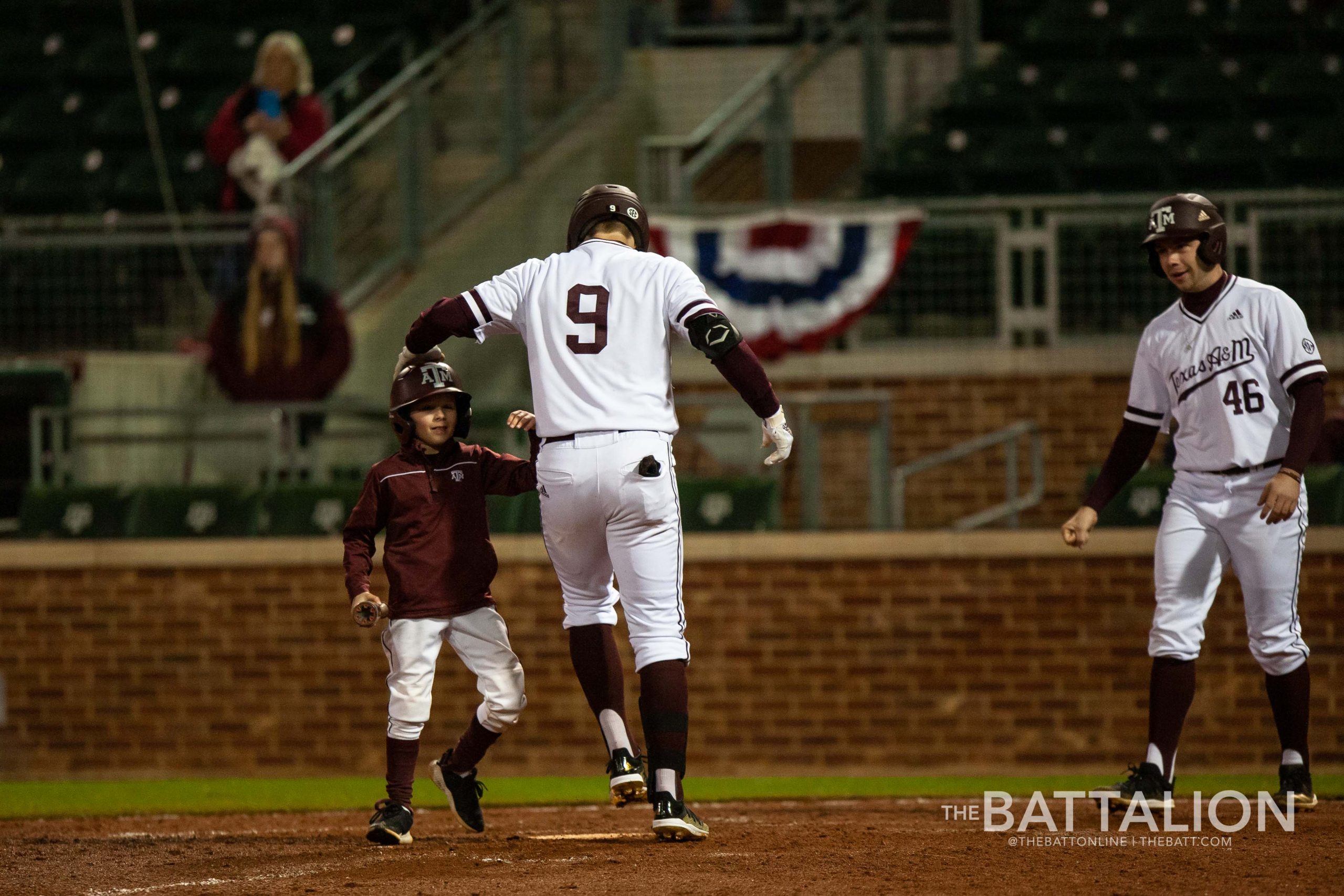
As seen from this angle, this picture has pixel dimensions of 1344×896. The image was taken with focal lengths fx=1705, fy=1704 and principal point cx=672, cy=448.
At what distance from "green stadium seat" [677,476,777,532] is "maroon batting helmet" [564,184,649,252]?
3549 mm

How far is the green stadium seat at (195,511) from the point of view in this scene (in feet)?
30.2

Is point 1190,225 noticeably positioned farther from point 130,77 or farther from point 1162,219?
point 130,77

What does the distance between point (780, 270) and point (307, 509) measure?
2991 millimetres

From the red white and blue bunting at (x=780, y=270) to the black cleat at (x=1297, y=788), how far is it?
4.39 meters

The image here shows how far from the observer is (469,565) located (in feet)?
18.5

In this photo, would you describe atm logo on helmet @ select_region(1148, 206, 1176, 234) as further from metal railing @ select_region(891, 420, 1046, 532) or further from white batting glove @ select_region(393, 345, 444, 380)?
metal railing @ select_region(891, 420, 1046, 532)

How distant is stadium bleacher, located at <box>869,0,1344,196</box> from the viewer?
1112 cm


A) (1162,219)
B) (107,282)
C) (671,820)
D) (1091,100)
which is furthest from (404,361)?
(1091,100)

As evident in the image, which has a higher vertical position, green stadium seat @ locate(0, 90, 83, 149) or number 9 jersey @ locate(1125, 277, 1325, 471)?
green stadium seat @ locate(0, 90, 83, 149)

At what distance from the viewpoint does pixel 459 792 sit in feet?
19.0

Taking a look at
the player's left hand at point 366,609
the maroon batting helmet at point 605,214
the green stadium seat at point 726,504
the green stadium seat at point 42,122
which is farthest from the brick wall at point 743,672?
the green stadium seat at point 42,122

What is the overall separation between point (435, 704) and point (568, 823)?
3012 mm

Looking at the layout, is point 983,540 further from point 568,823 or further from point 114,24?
point 114,24

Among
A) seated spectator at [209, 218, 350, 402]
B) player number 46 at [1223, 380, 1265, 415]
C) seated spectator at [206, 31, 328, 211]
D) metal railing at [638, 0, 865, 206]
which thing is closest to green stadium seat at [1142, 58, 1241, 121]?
metal railing at [638, 0, 865, 206]
